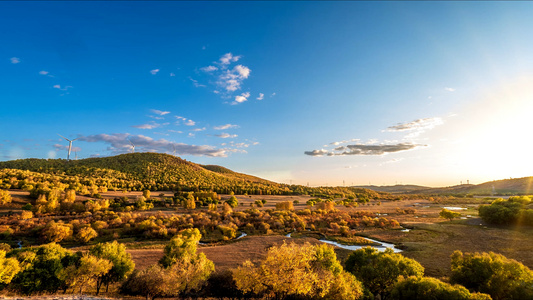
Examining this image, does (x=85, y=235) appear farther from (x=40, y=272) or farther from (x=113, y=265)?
(x=113, y=265)

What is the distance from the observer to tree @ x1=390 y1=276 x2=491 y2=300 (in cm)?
1967

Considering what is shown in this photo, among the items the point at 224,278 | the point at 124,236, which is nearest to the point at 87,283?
the point at 224,278

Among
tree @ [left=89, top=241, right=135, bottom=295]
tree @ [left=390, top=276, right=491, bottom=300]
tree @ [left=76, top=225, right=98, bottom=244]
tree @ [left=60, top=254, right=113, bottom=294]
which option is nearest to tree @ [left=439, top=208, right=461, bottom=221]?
tree @ [left=390, top=276, right=491, bottom=300]

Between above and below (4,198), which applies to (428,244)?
below

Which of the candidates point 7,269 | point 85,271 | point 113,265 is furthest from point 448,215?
point 7,269

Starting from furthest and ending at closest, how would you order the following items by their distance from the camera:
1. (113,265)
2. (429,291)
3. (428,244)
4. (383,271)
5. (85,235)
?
1. (428,244)
2. (85,235)
3. (113,265)
4. (383,271)
5. (429,291)

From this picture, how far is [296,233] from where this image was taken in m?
61.9

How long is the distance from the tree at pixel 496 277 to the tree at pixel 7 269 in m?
50.9

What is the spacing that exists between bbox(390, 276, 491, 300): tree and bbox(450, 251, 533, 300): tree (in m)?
7.33

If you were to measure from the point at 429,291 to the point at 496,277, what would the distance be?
11041 mm

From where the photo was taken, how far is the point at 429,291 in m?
21.0

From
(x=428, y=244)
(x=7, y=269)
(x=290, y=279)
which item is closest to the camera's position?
(x=290, y=279)

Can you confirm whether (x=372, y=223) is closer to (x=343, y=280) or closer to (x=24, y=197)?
(x=343, y=280)

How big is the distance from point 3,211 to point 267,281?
80.5 m
